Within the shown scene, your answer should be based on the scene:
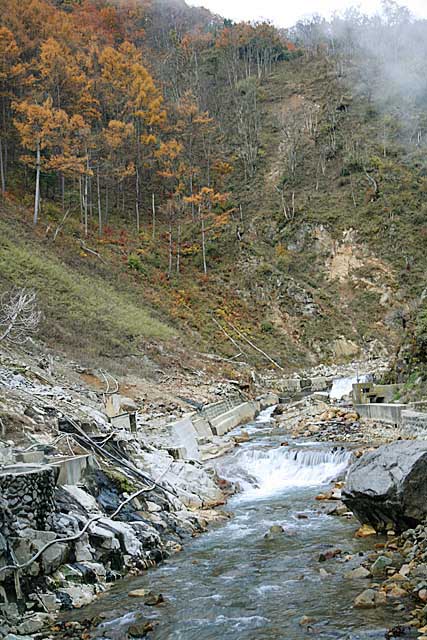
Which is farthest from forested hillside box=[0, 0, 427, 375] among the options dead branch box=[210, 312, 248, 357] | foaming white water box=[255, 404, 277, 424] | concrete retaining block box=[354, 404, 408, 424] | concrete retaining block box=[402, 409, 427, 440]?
concrete retaining block box=[402, 409, 427, 440]

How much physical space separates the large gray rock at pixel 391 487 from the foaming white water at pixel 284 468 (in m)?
4.04

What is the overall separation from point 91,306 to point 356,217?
77.8ft

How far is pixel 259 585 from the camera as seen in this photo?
8062 millimetres

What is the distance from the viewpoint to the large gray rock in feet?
30.0

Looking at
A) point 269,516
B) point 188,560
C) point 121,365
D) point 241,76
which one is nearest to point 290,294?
point 121,365

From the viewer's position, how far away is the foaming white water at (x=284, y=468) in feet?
47.2

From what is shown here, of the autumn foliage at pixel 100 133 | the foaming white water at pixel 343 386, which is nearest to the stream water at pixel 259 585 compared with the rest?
the foaming white water at pixel 343 386

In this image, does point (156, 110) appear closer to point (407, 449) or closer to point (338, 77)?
point (338, 77)

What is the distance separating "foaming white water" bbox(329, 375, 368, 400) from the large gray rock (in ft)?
54.3

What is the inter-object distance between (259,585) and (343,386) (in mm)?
20356

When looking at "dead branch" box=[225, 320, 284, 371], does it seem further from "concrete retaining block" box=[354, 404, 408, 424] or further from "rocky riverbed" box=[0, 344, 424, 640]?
"rocky riverbed" box=[0, 344, 424, 640]

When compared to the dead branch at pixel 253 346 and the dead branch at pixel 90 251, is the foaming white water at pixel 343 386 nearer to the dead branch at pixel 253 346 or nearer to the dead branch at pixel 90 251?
the dead branch at pixel 253 346

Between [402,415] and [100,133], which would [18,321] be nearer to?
[402,415]

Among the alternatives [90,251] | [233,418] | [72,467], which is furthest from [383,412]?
[90,251]
